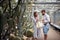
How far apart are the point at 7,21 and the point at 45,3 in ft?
12.5

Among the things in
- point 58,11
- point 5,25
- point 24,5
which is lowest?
point 58,11

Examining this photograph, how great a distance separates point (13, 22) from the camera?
51.2 inches

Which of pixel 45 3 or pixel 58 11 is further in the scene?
pixel 58 11

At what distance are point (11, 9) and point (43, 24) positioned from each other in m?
2.82

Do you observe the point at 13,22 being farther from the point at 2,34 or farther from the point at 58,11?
the point at 58,11

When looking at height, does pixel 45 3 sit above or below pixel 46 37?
above

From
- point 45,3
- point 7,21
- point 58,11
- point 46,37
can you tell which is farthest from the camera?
point 58,11

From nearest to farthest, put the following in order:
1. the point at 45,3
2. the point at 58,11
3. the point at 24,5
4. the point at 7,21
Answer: the point at 7,21
the point at 24,5
the point at 45,3
the point at 58,11

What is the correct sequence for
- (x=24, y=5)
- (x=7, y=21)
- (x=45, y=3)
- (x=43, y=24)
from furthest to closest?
(x=45, y=3)
(x=43, y=24)
(x=24, y=5)
(x=7, y=21)

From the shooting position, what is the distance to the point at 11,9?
4.36 feet

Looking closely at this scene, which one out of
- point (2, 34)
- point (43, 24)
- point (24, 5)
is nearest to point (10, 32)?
point (2, 34)

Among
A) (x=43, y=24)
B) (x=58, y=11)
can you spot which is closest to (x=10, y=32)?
(x=43, y=24)

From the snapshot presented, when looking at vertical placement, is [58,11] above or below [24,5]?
below

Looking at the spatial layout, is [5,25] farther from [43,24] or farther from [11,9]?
[43,24]
